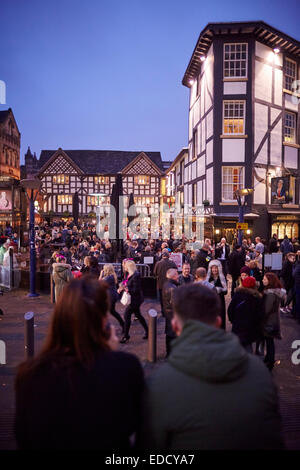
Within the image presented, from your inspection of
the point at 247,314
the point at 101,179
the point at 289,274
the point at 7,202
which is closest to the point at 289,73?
the point at 289,274

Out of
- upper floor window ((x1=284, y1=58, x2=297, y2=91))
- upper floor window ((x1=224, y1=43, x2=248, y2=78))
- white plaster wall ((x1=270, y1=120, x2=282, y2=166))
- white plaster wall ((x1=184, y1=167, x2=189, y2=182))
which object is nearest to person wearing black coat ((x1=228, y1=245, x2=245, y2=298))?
white plaster wall ((x1=270, y1=120, x2=282, y2=166))

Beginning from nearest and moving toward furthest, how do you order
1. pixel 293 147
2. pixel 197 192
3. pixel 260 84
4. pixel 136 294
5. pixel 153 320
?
1. pixel 153 320
2. pixel 136 294
3. pixel 260 84
4. pixel 293 147
5. pixel 197 192

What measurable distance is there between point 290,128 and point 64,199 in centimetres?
3270

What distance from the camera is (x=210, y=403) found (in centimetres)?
158

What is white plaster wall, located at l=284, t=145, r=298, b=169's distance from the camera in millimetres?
24703

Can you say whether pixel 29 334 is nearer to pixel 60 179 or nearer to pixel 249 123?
pixel 249 123

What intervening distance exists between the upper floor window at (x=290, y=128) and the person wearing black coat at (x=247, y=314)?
2302 cm

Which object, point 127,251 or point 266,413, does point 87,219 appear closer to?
point 127,251

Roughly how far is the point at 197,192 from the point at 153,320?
74.3ft

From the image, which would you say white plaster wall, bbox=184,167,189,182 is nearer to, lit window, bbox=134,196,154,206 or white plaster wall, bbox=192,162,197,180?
white plaster wall, bbox=192,162,197,180

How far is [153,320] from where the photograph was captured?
235 inches

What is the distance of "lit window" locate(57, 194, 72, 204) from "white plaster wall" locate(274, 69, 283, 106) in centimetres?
3216

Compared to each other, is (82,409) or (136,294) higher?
(82,409)
